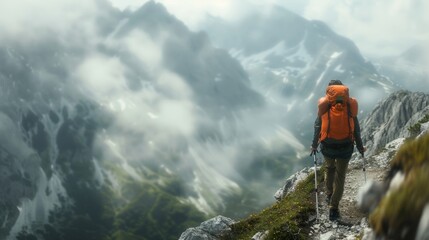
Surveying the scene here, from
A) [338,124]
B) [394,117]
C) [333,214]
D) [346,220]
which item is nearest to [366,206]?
[338,124]

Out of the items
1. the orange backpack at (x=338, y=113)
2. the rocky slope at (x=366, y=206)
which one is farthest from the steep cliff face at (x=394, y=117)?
the orange backpack at (x=338, y=113)

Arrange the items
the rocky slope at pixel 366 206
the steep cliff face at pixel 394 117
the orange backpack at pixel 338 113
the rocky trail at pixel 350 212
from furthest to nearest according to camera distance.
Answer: the steep cliff face at pixel 394 117
the rocky trail at pixel 350 212
the orange backpack at pixel 338 113
the rocky slope at pixel 366 206

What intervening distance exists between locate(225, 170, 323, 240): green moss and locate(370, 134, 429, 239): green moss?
8390 millimetres

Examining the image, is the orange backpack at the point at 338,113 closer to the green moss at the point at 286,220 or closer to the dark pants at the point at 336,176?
the dark pants at the point at 336,176

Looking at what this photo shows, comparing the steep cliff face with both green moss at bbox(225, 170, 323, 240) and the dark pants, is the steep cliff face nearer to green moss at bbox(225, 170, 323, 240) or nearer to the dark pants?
green moss at bbox(225, 170, 323, 240)

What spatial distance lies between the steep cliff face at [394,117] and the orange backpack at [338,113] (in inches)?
2061

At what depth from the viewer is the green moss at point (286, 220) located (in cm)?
1750

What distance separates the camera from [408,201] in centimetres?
784

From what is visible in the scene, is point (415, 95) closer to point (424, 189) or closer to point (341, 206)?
point (341, 206)

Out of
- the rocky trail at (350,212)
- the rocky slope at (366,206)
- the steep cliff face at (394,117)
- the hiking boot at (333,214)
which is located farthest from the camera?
the steep cliff face at (394,117)

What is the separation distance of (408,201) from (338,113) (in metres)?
7.61

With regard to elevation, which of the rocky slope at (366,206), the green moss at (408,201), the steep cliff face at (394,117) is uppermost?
the steep cliff face at (394,117)

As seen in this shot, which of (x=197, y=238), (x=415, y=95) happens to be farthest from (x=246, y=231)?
(x=415, y=95)

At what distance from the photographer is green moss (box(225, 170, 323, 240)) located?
57.4 feet
